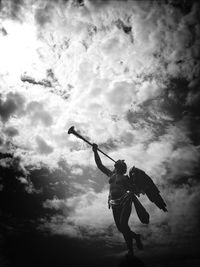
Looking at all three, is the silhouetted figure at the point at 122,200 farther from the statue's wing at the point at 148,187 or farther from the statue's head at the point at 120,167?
the statue's wing at the point at 148,187

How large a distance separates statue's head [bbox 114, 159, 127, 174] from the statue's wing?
0.89 meters

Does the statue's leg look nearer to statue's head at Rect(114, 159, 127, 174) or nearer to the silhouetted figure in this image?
the silhouetted figure

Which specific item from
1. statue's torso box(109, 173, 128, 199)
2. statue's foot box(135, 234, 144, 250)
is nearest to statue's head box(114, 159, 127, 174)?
statue's torso box(109, 173, 128, 199)

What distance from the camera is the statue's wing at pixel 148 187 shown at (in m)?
7.17

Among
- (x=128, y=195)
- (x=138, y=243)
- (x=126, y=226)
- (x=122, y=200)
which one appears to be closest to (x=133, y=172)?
(x=128, y=195)

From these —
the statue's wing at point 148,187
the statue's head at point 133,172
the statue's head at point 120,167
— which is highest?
the statue's head at point 120,167

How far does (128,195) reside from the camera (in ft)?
25.8

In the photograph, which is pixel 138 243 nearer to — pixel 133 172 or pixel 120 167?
pixel 133 172

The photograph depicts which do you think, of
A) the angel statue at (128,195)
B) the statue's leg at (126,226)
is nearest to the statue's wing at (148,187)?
the angel statue at (128,195)

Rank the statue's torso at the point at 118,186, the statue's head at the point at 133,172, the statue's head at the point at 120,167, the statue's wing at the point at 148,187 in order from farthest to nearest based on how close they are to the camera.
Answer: the statue's head at the point at 120,167
the statue's torso at the point at 118,186
the statue's head at the point at 133,172
the statue's wing at the point at 148,187

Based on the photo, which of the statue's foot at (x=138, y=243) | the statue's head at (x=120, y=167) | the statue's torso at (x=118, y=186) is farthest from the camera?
the statue's head at (x=120, y=167)

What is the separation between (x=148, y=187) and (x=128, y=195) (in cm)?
86

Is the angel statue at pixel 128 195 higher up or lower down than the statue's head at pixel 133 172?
lower down

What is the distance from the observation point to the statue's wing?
7.17 m
